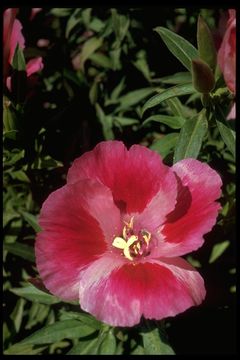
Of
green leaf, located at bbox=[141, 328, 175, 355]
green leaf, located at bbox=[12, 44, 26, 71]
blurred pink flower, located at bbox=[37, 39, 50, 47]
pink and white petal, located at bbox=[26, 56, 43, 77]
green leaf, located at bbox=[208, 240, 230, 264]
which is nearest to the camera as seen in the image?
green leaf, located at bbox=[141, 328, 175, 355]

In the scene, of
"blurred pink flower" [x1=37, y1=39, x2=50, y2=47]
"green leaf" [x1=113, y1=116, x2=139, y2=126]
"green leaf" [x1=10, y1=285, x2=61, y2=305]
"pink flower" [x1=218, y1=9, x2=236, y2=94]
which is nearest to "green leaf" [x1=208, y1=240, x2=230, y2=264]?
"green leaf" [x1=113, y1=116, x2=139, y2=126]

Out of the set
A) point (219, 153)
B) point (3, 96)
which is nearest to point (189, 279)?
point (219, 153)

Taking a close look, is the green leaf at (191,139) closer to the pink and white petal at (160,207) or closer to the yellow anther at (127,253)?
the pink and white petal at (160,207)

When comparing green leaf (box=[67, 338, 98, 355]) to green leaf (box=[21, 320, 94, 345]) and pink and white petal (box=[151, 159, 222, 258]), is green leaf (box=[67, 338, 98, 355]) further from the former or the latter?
pink and white petal (box=[151, 159, 222, 258])

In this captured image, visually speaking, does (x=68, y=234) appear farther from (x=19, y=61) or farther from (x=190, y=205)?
(x=19, y=61)

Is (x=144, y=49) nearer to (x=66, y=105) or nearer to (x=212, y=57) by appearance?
(x=66, y=105)

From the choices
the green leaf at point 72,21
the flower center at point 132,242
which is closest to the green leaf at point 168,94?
the flower center at point 132,242

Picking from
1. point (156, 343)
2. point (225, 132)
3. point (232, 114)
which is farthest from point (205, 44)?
point (156, 343)
